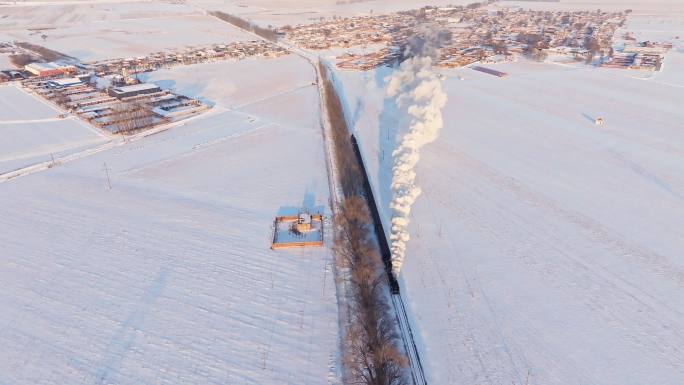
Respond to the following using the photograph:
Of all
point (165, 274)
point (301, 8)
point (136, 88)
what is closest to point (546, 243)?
point (165, 274)

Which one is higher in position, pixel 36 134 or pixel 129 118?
pixel 129 118

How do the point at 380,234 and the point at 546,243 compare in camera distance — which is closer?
the point at 546,243

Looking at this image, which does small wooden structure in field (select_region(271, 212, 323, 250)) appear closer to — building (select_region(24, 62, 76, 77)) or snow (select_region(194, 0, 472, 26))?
building (select_region(24, 62, 76, 77))

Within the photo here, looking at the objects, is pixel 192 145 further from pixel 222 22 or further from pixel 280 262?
pixel 222 22

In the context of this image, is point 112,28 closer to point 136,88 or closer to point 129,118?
point 136,88

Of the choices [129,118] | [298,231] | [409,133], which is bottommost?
[298,231]

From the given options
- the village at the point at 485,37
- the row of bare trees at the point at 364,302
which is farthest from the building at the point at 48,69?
the row of bare trees at the point at 364,302

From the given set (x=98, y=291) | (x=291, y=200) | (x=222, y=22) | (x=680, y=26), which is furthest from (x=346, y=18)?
(x=98, y=291)
